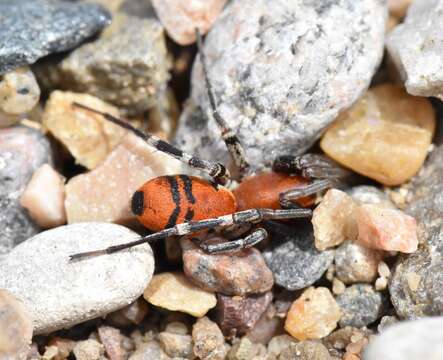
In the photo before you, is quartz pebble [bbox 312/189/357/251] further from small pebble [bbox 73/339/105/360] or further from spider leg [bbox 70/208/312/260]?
small pebble [bbox 73/339/105/360]

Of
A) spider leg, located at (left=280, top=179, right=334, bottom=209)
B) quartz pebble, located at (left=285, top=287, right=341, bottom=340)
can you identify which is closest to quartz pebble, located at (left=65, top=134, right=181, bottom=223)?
spider leg, located at (left=280, top=179, right=334, bottom=209)

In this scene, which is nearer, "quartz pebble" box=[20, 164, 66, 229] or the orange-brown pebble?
"quartz pebble" box=[20, 164, 66, 229]

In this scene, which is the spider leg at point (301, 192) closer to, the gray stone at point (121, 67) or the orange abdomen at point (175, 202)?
the orange abdomen at point (175, 202)

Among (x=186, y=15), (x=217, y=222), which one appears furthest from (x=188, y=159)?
(x=186, y=15)

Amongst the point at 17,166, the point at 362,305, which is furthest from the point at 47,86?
the point at 362,305

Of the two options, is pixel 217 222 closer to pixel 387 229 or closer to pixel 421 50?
pixel 387 229

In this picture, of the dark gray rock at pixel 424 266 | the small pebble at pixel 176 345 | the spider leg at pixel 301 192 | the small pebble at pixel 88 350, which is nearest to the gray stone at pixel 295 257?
the spider leg at pixel 301 192

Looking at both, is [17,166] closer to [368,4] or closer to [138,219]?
[138,219]
